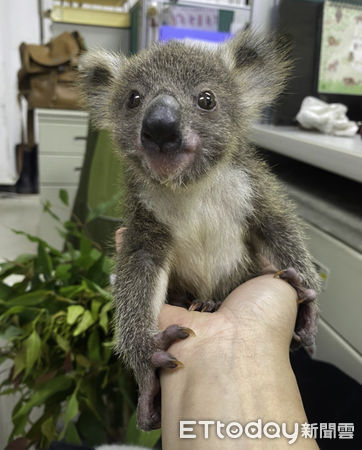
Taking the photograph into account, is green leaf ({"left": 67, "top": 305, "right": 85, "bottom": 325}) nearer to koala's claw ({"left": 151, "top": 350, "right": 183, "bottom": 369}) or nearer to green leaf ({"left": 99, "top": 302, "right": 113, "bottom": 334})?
green leaf ({"left": 99, "top": 302, "right": 113, "bottom": 334})

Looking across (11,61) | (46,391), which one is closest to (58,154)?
(11,61)

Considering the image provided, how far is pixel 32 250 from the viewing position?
10.6 feet

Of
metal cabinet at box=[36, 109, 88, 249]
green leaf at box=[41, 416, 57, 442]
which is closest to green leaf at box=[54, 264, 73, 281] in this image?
green leaf at box=[41, 416, 57, 442]

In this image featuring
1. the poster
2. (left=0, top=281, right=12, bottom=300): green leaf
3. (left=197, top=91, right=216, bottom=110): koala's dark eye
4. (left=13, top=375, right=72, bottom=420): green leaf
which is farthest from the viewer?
the poster

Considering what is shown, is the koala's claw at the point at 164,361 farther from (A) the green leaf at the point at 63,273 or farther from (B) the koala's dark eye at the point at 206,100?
(A) the green leaf at the point at 63,273

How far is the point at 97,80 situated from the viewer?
3.69 ft

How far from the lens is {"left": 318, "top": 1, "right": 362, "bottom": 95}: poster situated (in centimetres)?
187

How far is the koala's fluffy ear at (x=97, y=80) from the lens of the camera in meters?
1.11

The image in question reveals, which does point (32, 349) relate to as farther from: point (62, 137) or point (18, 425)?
point (62, 137)

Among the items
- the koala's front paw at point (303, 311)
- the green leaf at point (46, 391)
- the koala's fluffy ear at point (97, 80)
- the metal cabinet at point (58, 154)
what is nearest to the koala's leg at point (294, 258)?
the koala's front paw at point (303, 311)

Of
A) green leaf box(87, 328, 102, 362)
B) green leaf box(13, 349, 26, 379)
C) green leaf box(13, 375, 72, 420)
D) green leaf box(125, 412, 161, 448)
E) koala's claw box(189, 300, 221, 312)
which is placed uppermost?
koala's claw box(189, 300, 221, 312)

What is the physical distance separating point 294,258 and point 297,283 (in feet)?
0.22

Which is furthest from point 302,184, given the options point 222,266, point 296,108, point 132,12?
point 132,12

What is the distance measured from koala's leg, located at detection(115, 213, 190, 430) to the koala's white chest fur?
0.13 feet
